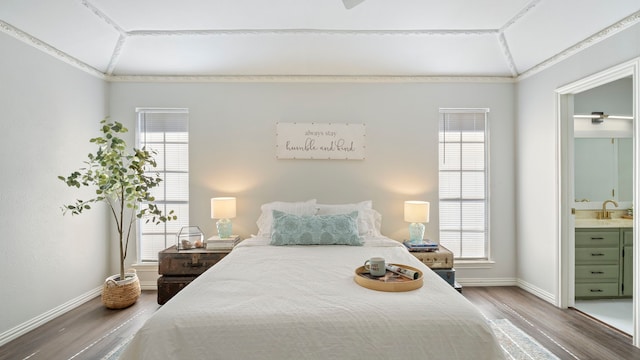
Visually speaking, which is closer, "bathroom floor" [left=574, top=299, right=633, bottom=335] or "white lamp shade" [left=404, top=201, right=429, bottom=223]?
"bathroom floor" [left=574, top=299, right=633, bottom=335]

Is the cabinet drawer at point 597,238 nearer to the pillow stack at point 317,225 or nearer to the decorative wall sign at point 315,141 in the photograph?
the pillow stack at point 317,225

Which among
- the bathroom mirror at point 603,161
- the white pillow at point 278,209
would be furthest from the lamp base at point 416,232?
the bathroom mirror at point 603,161

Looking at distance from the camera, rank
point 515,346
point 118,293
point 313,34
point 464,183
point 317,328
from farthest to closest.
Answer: point 464,183 → point 313,34 → point 118,293 → point 515,346 → point 317,328

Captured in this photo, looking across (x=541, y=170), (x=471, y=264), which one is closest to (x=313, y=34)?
(x=541, y=170)

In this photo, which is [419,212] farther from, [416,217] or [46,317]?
[46,317]

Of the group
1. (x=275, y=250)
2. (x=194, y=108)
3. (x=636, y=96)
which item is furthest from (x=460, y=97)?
(x=194, y=108)

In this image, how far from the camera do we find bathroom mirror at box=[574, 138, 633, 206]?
3.48 meters

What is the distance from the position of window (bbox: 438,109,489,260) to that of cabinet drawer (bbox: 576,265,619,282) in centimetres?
92

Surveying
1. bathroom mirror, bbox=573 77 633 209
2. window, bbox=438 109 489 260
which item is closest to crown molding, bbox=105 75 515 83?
window, bbox=438 109 489 260

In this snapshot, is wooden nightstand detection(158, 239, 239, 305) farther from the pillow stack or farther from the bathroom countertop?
the bathroom countertop

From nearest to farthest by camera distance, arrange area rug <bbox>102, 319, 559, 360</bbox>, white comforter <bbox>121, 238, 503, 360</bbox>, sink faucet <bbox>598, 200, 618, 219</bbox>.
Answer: white comforter <bbox>121, 238, 503, 360</bbox> → area rug <bbox>102, 319, 559, 360</bbox> → sink faucet <bbox>598, 200, 618, 219</bbox>

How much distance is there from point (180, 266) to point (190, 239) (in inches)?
17.6

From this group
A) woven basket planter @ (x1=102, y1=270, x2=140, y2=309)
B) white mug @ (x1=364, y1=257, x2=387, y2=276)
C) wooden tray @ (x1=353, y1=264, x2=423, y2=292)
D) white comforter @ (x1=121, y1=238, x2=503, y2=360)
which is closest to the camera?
white comforter @ (x1=121, y1=238, x2=503, y2=360)

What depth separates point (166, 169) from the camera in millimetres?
3633
